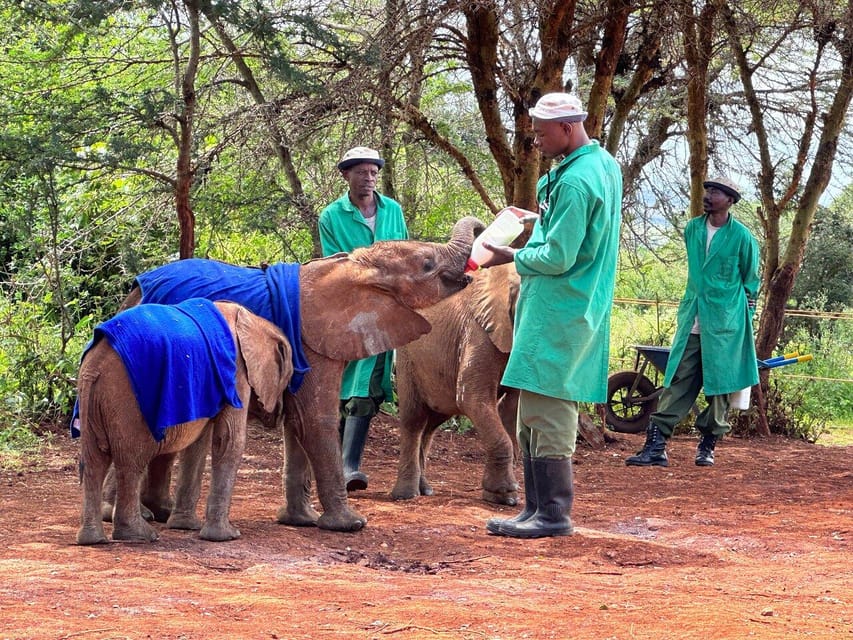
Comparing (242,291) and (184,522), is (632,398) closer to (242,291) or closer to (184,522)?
(242,291)

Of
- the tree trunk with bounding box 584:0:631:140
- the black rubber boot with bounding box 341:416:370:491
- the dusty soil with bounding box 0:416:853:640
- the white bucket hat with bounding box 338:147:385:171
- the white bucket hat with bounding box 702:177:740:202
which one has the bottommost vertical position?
the dusty soil with bounding box 0:416:853:640

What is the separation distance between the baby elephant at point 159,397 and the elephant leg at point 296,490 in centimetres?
68

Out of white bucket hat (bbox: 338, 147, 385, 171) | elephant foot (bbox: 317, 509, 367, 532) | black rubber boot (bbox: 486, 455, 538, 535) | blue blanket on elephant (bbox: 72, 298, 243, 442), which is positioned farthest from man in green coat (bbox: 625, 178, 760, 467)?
blue blanket on elephant (bbox: 72, 298, 243, 442)

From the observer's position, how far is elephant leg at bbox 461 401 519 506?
7.84 m

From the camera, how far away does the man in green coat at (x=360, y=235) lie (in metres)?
8.02

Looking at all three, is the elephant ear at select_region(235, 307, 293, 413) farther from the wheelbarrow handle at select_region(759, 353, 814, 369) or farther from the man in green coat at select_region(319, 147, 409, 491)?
the wheelbarrow handle at select_region(759, 353, 814, 369)

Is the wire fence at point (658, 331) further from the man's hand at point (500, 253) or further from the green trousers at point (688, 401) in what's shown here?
the man's hand at point (500, 253)

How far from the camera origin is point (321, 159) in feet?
38.5

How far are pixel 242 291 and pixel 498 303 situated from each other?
1951 millimetres

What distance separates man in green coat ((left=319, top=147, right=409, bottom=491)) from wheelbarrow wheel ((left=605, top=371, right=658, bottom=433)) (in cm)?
473

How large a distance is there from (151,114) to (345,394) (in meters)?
2.67

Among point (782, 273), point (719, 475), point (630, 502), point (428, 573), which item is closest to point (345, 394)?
point (630, 502)

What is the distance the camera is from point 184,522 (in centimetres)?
636

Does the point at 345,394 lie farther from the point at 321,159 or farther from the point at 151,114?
the point at 321,159
